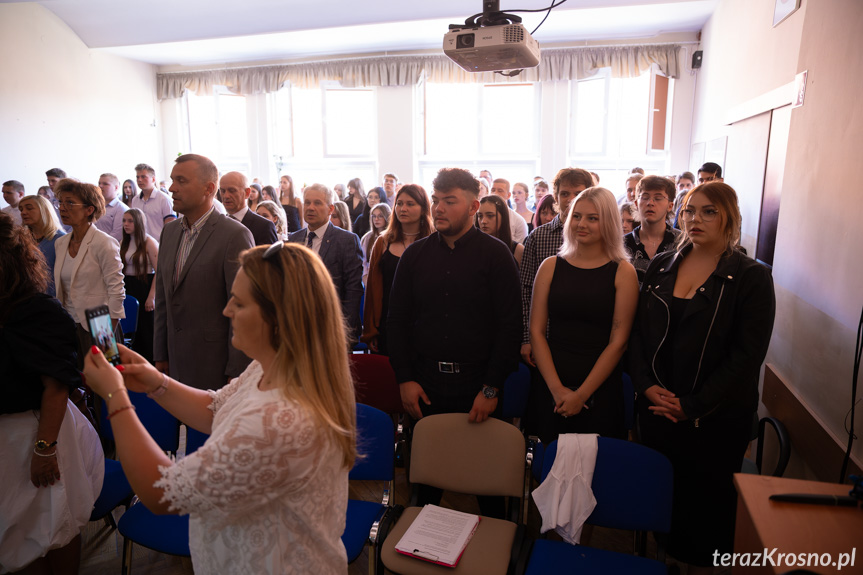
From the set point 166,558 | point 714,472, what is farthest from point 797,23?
point 166,558

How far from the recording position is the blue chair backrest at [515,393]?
2545mm

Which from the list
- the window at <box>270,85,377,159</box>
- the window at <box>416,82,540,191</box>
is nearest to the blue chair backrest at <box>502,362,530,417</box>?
the window at <box>416,82,540,191</box>

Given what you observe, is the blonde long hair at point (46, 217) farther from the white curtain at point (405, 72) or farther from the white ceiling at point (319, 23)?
the white curtain at point (405, 72)

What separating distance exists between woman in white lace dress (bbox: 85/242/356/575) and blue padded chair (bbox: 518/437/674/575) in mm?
846

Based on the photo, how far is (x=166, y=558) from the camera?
2.29 metres

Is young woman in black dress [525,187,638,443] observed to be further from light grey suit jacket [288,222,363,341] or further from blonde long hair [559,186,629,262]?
light grey suit jacket [288,222,363,341]

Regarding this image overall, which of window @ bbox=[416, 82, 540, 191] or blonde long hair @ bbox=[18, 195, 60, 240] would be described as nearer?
blonde long hair @ bbox=[18, 195, 60, 240]

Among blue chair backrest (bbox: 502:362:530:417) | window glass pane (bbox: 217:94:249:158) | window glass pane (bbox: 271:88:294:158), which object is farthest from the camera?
window glass pane (bbox: 217:94:249:158)

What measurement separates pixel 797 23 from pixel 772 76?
564 mm

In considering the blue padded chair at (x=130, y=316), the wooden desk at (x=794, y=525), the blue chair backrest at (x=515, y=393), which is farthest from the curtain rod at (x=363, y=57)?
the wooden desk at (x=794, y=525)

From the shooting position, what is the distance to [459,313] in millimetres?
2178

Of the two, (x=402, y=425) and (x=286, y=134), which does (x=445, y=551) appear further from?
(x=286, y=134)

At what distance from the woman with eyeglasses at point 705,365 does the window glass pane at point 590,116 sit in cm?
739

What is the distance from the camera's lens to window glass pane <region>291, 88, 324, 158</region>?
10.1 m
